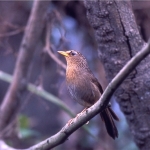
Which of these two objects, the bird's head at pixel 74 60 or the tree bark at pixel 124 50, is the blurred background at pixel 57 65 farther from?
the tree bark at pixel 124 50

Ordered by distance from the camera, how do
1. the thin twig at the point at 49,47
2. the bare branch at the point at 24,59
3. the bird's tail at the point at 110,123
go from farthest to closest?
the bare branch at the point at 24,59, the thin twig at the point at 49,47, the bird's tail at the point at 110,123

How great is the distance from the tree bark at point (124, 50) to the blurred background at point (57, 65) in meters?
0.97

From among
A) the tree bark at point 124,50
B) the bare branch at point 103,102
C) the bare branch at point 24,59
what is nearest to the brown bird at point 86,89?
the tree bark at point 124,50

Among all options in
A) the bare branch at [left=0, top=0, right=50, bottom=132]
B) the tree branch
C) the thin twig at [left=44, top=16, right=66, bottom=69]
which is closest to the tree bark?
the thin twig at [left=44, top=16, right=66, bottom=69]

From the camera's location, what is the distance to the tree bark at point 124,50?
3.54 m

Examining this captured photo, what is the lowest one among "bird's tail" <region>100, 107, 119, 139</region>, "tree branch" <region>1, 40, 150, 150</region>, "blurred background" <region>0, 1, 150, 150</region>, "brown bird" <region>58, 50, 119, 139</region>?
"blurred background" <region>0, 1, 150, 150</region>

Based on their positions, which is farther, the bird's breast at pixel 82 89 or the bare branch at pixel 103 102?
the bird's breast at pixel 82 89

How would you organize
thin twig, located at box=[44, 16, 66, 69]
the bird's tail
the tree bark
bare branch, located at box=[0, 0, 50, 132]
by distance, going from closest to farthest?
the bird's tail → the tree bark → thin twig, located at box=[44, 16, 66, 69] → bare branch, located at box=[0, 0, 50, 132]

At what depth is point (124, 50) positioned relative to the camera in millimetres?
3625

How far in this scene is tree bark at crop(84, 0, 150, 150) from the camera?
11.6ft

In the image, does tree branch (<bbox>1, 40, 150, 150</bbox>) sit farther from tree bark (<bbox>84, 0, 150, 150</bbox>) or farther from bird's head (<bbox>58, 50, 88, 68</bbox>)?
tree bark (<bbox>84, 0, 150, 150</bbox>)

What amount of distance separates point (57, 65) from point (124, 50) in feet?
5.85

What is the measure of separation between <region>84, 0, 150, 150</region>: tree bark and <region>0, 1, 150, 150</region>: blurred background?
Answer: 969 millimetres

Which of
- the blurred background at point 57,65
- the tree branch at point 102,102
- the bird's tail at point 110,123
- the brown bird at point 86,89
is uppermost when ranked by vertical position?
the tree branch at point 102,102
